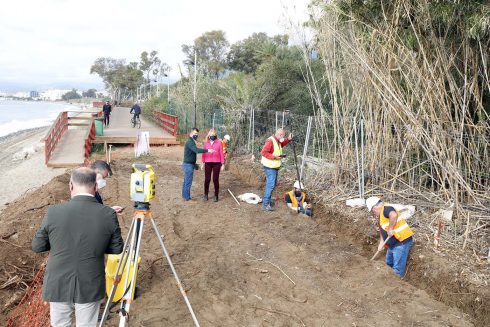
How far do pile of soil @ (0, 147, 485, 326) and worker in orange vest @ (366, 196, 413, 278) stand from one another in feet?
0.82

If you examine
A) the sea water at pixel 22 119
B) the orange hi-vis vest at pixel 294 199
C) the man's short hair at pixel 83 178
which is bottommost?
the sea water at pixel 22 119

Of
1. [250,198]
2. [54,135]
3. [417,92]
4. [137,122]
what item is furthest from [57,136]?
[417,92]

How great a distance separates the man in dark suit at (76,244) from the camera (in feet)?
9.13

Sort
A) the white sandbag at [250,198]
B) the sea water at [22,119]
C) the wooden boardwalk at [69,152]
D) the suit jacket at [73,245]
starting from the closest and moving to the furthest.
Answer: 1. the suit jacket at [73,245]
2. the white sandbag at [250,198]
3. the wooden boardwalk at [69,152]
4. the sea water at [22,119]

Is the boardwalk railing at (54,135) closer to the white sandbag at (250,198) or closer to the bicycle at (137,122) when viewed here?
the bicycle at (137,122)

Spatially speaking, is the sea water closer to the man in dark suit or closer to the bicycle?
the bicycle

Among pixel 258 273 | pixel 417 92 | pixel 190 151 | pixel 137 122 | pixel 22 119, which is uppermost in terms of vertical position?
pixel 417 92

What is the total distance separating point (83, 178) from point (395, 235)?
13.1 ft

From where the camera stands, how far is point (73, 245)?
2787 mm

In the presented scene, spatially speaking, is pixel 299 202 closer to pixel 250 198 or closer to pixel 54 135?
pixel 250 198

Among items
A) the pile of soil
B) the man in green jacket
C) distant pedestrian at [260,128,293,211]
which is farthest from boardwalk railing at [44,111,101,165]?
distant pedestrian at [260,128,293,211]

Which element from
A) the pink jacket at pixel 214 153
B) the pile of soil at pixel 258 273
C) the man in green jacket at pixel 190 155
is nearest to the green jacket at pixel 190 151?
the man in green jacket at pixel 190 155

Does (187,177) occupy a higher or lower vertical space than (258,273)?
higher

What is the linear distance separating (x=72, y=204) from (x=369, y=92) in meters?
5.56
